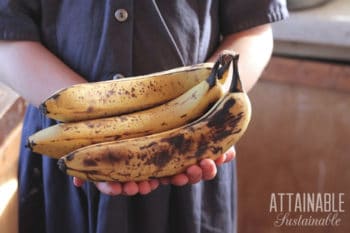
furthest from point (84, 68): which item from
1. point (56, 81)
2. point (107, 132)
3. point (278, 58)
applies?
point (278, 58)

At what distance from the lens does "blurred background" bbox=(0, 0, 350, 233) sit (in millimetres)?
982

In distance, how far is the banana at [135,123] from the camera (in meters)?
0.48

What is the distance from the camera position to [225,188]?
736 millimetres

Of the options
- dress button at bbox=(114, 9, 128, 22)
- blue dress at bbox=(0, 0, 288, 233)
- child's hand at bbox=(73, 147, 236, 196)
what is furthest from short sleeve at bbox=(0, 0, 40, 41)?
child's hand at bbox=(73, 147, 236, 196)

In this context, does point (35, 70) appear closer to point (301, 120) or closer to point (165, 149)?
point (165, 149)

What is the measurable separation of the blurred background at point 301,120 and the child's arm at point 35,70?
490 millimetres

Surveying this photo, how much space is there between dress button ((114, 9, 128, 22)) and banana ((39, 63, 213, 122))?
115 mm

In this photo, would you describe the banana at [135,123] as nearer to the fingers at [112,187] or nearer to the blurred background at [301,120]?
the fingers at [112,187]

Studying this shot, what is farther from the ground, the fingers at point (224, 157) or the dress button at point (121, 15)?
the dress button at point (121, 15)

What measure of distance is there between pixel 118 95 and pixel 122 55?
0.38 feet

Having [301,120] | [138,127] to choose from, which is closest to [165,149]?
[138,127]

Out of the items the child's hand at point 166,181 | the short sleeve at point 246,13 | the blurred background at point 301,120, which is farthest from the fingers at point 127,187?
the blurred background at point 301,120

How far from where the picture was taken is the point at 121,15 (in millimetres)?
605

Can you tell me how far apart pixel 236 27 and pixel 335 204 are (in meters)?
0.58
